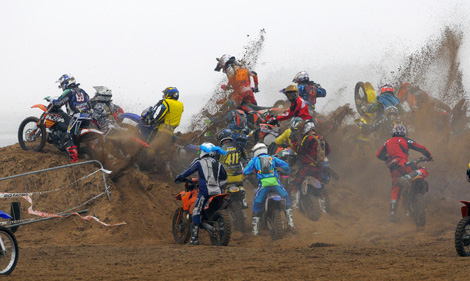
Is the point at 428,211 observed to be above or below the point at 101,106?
below

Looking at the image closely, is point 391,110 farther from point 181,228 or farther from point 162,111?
point 181,228

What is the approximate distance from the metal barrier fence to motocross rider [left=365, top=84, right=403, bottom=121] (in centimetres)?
883

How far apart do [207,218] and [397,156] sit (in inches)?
236

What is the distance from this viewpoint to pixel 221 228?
1162cm

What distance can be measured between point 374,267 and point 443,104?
13614mm

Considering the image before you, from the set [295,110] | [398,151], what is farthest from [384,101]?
[295,110]

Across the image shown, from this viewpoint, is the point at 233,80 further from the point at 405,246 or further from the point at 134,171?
the point at 405,246

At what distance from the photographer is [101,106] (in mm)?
17156

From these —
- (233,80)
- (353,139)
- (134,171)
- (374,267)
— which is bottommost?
(374,267)

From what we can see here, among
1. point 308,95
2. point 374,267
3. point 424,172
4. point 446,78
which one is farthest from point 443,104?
point 374,267

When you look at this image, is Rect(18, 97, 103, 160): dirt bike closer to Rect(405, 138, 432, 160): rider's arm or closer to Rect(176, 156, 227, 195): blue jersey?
Rect(176, 156, 227, 195): blue jersey

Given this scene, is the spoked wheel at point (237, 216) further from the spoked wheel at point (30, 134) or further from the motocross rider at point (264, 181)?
the spoked wheel at point (30, 134)

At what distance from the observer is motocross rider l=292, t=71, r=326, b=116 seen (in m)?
18.5

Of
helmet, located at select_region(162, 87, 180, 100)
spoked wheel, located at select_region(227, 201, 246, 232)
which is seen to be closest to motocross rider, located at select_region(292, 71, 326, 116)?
helmet, located at select_region(162, 87, 180, 100)
